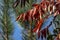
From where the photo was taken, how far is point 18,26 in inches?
122

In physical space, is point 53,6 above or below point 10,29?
below

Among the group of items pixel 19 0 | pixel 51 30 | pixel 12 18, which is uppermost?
pixel 12 18

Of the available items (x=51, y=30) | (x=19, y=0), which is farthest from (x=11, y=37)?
(x=19, y=0)

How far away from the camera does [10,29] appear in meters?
3.11

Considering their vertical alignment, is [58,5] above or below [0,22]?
below

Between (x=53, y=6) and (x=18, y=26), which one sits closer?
(x=53, y=6)

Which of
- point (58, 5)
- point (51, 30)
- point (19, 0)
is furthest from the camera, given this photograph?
point (51, 30)

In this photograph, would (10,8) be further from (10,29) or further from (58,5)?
(58,5)

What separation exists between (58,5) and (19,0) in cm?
32

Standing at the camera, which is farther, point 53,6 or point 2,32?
point 2,32

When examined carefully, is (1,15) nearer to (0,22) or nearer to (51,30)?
(0,22)

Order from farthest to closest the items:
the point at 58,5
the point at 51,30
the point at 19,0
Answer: the point at 51,30 < the point at 19,0 < the point at 58,5

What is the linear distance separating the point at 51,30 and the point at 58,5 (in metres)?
1.41

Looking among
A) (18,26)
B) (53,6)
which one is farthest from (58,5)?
(18,26)
